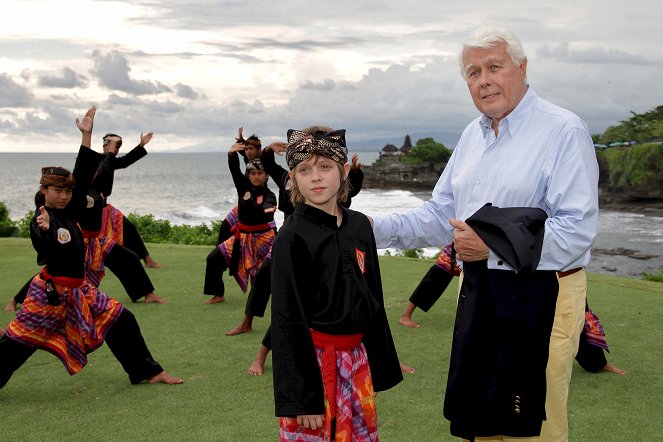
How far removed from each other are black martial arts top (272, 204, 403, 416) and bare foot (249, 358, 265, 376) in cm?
256

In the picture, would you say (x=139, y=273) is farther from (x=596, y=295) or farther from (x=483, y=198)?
(x=483, y=198)

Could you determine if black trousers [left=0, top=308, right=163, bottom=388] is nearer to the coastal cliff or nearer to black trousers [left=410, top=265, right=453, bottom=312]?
black trousers [left=410, top=265, right=453, bottom=312]

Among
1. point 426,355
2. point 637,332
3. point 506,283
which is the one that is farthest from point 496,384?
point 637,332

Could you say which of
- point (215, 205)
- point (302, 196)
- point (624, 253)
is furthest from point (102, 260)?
point (215, 205)

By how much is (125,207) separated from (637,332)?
255 ft

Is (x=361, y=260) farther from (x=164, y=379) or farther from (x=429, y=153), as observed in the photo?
(x=429, y=153)

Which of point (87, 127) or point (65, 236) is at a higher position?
point (87, 127)

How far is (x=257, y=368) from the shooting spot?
615cm

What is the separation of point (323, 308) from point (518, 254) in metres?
0.99

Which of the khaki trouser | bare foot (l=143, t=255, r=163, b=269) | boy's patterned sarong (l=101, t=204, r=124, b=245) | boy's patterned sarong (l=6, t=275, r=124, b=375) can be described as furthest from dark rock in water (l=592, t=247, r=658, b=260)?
the khaki trouser

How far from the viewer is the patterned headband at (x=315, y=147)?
3.57 m

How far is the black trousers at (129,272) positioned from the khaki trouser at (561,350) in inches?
253

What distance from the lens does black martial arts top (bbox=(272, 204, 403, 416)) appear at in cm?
344

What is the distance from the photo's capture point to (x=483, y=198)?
343cm
